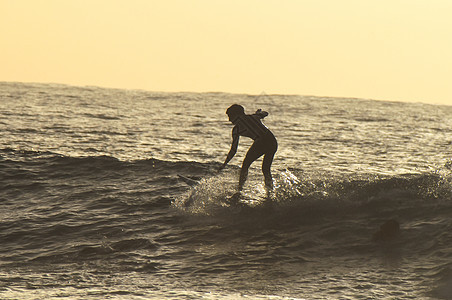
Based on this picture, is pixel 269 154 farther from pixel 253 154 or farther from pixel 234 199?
pixel 234 199

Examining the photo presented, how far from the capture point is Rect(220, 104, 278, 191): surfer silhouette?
42.6ft

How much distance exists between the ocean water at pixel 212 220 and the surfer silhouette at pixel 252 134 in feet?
2.76

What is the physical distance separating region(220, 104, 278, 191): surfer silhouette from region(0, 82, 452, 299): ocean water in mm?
842

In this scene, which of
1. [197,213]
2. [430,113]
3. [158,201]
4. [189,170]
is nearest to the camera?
[197,213]

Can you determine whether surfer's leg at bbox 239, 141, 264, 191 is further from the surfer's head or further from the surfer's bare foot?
the surfer's head

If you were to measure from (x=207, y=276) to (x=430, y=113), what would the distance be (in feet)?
99.4

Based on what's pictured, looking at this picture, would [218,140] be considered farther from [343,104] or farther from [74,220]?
[343,104]

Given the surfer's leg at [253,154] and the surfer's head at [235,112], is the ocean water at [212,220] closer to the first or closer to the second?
the surfer's leg at [253,154]

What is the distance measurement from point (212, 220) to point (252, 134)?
6.03 ft

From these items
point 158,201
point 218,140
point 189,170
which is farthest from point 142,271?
point 218,140

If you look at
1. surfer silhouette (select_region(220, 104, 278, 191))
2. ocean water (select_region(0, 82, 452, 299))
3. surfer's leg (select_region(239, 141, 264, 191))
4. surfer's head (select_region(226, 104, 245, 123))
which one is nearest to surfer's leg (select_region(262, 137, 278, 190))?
surfer silhouette (select_region(220, 104, 278, 191))

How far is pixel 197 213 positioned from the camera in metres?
13.5

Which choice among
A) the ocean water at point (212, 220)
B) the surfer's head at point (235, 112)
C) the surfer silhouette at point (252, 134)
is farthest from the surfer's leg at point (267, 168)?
the surfer's head at point (235, 112)

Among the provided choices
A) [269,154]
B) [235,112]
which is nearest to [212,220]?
[269,154]
